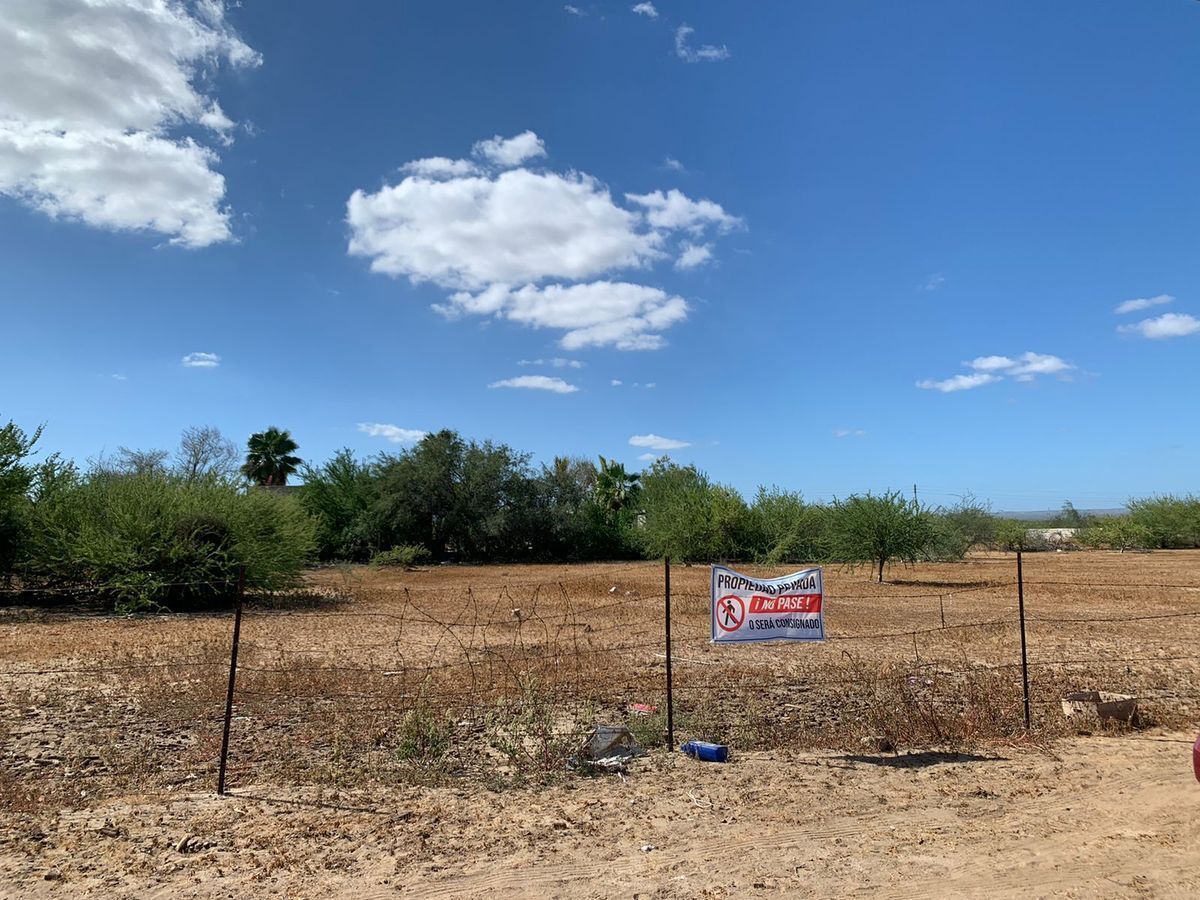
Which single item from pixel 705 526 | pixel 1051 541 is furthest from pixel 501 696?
pixel 1051 541

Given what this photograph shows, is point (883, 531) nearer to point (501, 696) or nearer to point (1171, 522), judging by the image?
point (501, 696)

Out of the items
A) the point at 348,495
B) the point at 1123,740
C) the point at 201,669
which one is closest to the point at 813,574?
the point at 1123,740

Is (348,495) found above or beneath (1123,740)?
above

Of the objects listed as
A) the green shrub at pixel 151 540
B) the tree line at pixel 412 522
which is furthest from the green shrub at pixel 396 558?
the green shrub at pixel 151 540

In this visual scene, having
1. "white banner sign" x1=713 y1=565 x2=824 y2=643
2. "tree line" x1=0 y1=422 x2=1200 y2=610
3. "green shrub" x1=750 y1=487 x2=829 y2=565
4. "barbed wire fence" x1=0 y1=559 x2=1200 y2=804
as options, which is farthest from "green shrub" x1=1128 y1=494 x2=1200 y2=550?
"white banner sign" x1=713 y1=565 x2=824 y2=643

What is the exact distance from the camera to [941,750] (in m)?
6.78

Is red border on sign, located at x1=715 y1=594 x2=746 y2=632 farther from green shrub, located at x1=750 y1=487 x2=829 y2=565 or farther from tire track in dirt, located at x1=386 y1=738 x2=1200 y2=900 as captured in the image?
green shrub, located at x1=750 y1=487 x2=829 y2=565

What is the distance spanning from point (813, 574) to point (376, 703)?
486cm

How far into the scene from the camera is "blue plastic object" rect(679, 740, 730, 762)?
647 centimetres

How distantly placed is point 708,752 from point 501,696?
9.29 ft

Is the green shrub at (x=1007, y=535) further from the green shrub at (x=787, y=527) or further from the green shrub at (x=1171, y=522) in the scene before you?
the green shrub at (x=787, y=527)

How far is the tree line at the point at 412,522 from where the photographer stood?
2141 cm

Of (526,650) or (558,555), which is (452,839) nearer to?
(526,650)

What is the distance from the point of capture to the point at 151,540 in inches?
829
